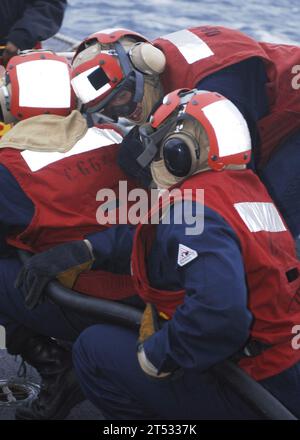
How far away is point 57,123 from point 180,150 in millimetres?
555

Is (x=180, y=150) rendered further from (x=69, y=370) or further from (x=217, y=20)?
(x=217, y=20)

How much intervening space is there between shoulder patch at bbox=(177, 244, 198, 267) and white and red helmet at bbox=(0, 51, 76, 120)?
84 centimetres

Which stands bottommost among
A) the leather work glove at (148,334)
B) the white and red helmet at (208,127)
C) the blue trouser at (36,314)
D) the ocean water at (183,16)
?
the ocean water at (183,16)

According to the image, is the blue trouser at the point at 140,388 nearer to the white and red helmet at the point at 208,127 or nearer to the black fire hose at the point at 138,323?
the black fire hose at the point at 138,323

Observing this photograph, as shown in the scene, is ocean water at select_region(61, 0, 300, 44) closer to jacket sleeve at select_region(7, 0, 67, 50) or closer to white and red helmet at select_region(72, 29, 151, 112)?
jacket sleeve at select_region(7, 0, 67, 50)

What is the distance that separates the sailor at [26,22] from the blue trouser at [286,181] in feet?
4.96

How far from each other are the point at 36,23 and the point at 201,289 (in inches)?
89.8

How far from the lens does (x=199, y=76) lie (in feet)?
8.29

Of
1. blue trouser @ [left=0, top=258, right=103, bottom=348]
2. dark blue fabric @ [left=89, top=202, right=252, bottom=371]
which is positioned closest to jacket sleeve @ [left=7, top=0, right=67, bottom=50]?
blue trouser @ [left=0, top=258, right=103, bottom=348]

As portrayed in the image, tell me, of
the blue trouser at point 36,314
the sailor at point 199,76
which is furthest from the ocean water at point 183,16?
the blue trouser at point 36,314

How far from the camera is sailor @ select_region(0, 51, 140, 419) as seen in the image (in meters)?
2.26

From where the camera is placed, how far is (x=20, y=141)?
2.34 meters

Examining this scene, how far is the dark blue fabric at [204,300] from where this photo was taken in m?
1.79

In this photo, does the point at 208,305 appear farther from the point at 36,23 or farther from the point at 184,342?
the point at 36,23
